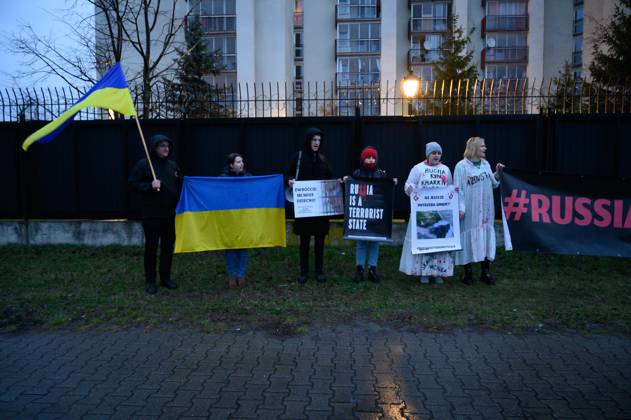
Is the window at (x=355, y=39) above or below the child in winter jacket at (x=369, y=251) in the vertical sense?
above

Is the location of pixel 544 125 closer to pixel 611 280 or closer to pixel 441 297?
pixel 611 280

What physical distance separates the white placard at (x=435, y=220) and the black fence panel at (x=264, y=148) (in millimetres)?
2622

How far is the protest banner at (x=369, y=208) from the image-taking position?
733cm

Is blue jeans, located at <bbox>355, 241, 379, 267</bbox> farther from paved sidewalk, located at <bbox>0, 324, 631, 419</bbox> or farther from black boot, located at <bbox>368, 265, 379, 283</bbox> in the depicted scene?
paved sidewalk, located at <bbox>0, 324, 631, 419</bbox>

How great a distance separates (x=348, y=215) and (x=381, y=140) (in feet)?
9.99

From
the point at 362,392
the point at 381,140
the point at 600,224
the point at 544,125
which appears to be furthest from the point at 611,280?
the point at 362,392

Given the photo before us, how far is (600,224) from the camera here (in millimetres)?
7516

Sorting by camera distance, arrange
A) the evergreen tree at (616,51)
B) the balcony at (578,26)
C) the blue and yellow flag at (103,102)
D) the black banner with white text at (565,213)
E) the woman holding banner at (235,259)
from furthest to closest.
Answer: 1. the balcony at (578,26)
2. the evergreen tree at (616,51)
3. the black banner with white text at (565,213)
4. the woman holding banner at (235,259)
5. the blue and yellow flag at (103,102)

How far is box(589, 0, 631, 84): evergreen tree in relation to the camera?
22078mm

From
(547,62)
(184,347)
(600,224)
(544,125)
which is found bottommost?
(184,347)

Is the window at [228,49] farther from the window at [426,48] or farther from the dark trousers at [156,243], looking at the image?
the dark trousers at [156,243]

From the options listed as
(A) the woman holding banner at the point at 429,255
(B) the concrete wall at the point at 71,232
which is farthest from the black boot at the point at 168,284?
(A) the woman holding banner at the point at 429,255

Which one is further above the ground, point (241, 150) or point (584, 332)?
point (241, 150)

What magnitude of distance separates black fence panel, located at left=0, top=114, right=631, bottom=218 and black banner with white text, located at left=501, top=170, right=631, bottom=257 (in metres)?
1.98
